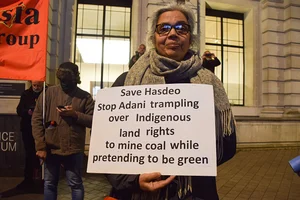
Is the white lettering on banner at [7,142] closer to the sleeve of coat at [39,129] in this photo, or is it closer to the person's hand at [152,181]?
the sleeve of coat at [39,129]

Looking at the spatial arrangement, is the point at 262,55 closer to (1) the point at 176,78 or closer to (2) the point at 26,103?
(2) the point at 26,103

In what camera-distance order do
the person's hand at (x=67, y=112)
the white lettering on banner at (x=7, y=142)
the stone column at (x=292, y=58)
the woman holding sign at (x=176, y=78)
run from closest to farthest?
the woman holding sign at (x=176, y=78), the person's hand at (x=67, y=112), the white lettering on banner at (x=7, y=142), the stone column at (x=292, y=58)

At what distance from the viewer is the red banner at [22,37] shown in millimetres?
3252

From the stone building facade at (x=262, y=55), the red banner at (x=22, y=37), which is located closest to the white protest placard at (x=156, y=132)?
the red banner at (x=22, y=37)

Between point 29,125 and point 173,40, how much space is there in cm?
412

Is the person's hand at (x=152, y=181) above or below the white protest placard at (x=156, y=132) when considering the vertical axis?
below

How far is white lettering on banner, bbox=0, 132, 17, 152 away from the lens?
5.58m

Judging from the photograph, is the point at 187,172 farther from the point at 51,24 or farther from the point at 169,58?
the point at 51,24

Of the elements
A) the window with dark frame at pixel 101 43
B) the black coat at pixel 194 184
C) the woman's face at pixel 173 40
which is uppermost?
the window with dark frame at pixel 101 43

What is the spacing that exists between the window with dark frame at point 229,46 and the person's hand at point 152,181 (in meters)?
9.91

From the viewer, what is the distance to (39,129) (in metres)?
3.27

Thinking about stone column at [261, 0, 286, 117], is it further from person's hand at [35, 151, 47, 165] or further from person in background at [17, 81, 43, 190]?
person's hand at [35, 151, 47, 165]

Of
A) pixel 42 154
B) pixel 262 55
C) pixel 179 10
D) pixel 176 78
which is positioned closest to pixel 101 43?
pixel 262 55

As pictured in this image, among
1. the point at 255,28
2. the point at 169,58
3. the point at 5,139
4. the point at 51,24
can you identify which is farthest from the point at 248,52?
the point at 169,58
